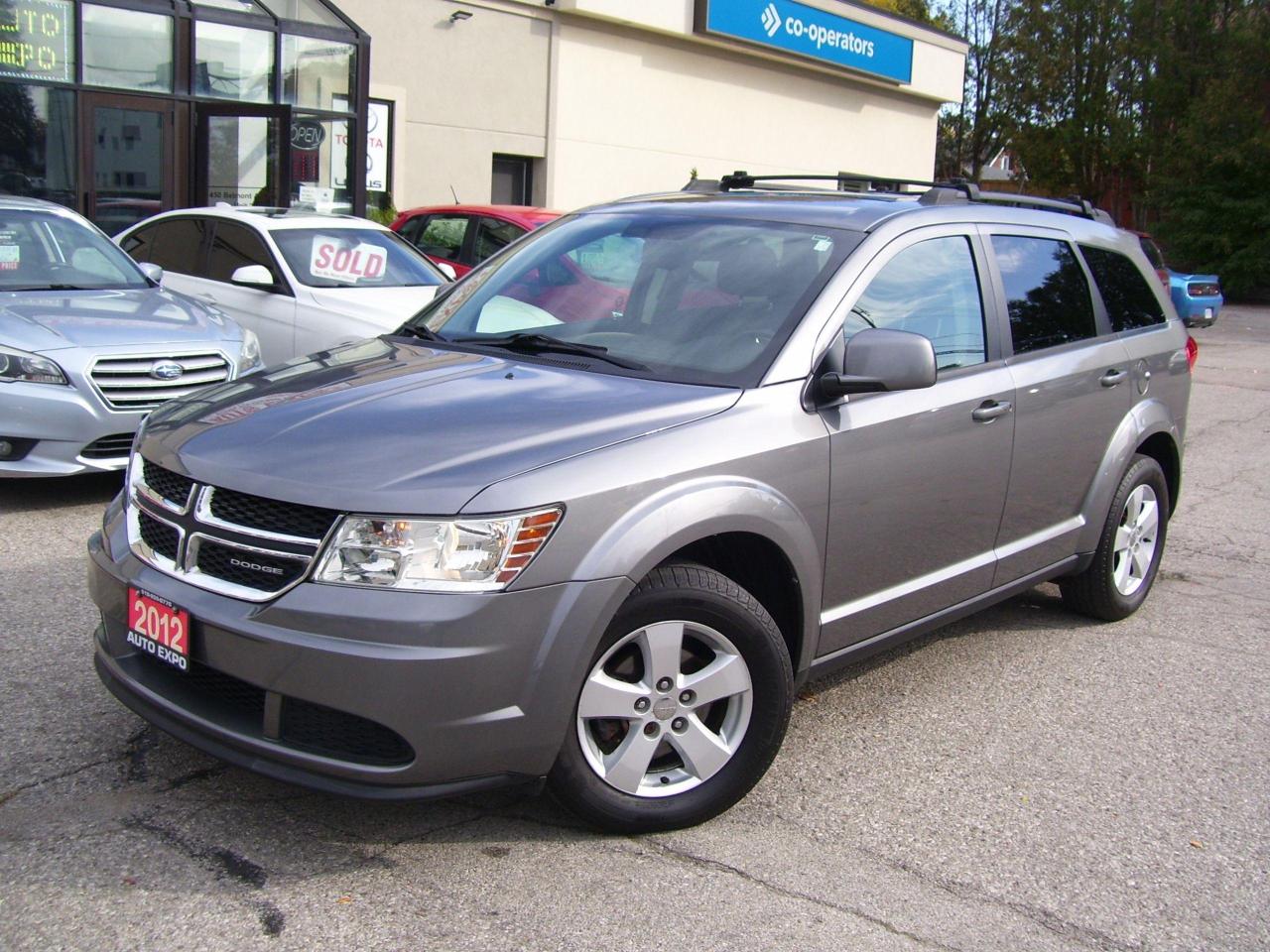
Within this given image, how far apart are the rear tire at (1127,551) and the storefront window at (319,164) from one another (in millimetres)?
12643

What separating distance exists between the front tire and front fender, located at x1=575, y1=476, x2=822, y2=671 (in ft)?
0.37

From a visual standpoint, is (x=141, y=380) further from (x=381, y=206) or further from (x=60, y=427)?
(x=381, y=206)

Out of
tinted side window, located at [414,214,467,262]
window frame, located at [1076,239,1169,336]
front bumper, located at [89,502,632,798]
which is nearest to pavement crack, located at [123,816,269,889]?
front bumper, located at [89,502,632,798]

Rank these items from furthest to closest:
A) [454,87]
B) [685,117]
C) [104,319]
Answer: [685,117]
[454,87]
[104,319]

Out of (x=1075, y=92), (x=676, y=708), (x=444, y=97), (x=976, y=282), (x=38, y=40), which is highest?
(x=1075, y=92)

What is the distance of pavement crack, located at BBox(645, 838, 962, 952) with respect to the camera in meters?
3.09

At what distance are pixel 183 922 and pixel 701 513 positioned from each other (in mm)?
1591

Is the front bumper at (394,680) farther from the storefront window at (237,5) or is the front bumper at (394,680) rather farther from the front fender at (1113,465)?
the storefront window at (237,5)

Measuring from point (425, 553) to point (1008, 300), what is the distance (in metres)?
2.71

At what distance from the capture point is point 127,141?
15.5 m

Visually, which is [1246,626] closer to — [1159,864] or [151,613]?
[1159,864]

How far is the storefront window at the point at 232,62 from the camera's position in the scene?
16031mm

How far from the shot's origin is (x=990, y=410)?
448cm

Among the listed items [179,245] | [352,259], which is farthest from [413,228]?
[352,259]
